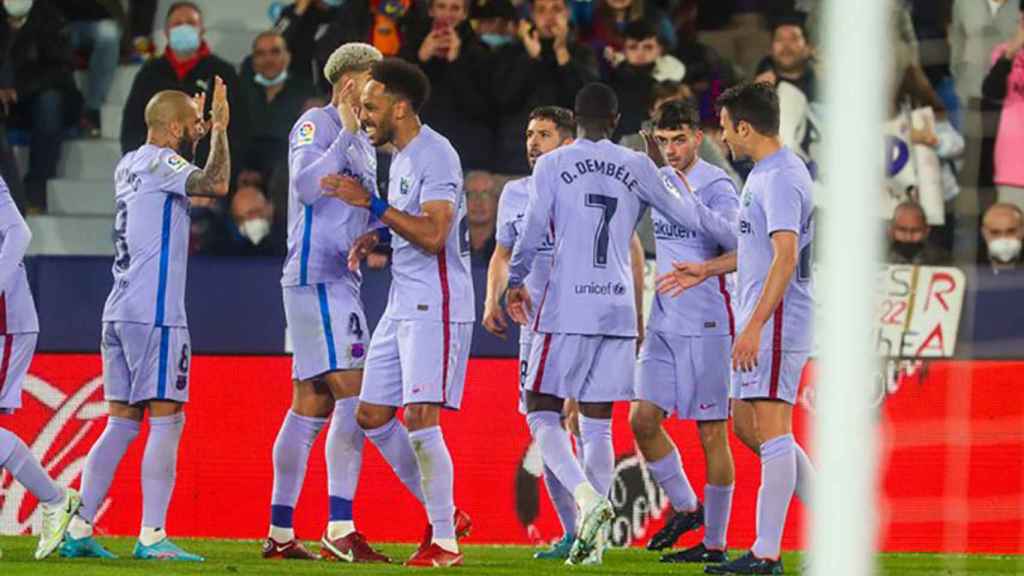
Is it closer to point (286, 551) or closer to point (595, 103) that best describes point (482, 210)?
point (595, 103)

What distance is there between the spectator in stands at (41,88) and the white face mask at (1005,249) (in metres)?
6.22

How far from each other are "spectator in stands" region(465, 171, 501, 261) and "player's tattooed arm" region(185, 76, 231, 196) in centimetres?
368

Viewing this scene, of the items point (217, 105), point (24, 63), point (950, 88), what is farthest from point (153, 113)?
point (24, 63)

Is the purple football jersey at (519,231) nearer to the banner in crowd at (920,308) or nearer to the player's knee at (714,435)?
the player's knee at (714,435)

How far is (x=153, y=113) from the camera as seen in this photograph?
8.80 metres

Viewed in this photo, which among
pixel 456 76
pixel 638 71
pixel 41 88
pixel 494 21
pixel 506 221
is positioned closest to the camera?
pixel 506 221

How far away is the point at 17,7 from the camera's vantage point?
47.1ft

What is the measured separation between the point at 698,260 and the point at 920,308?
1800mm

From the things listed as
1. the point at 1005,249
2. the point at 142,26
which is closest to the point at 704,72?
the point at 1005,249

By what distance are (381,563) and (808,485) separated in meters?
1.82

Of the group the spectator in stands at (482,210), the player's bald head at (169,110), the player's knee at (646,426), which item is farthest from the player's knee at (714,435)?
the spectator in stands at (482,210)

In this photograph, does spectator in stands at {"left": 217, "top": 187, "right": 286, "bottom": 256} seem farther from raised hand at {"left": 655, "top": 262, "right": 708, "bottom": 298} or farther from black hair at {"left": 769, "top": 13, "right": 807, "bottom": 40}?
raised hand at {"left": 655, "top": 262, "right": 708, "bottom": 298}

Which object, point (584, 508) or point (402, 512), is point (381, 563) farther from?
point (402, 512)

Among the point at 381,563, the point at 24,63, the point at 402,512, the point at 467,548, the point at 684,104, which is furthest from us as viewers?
the point at 24,63
